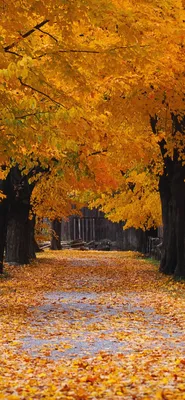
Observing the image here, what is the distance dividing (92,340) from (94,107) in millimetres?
9758

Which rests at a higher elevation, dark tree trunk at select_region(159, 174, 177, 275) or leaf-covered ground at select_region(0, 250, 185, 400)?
dark tree trunk at select_region(159, 174, 177, 275)

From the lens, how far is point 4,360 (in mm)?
11094

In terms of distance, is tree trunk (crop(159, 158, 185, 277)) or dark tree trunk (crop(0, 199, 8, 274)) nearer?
tree trunk (crop(159, 158, 185, 277))

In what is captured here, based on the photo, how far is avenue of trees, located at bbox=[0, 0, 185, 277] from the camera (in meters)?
11.5

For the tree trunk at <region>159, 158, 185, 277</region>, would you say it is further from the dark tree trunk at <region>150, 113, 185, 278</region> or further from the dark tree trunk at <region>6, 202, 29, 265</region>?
the dark tree trunk at <region>6, 202, 29, 265</region>

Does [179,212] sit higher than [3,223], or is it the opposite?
[179,212]

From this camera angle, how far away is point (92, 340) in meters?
13.0

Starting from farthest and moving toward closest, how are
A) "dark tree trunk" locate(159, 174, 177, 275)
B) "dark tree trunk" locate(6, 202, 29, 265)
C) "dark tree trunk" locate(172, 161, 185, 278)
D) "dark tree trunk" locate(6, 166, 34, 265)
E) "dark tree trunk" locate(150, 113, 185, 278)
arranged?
1. "dark tree trunk" locate(6, 202, 29, 265)
2. "dark tree trunk" locate(6, 166, 34, 265)
3. "dark tree trunk" locate(159, 174, 177, 275)
4. "dark tree trunk" locate(172, 161, 185, 278)
5. "dark tree trunk" locate(150, 113, 185, 278)

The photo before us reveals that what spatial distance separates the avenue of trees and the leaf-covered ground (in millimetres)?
2781

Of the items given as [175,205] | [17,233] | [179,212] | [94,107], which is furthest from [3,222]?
[94,107]

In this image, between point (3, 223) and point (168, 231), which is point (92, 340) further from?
point (168, 231)

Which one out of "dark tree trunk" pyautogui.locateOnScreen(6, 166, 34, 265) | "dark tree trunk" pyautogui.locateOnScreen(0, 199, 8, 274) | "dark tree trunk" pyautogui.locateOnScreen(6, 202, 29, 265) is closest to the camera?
"dark tree trunk" pyautogui.locateOnScreen(0, 199, 8, 274)

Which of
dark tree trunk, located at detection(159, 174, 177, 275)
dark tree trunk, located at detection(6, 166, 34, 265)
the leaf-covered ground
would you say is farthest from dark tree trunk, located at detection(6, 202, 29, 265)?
the leaf-covered ground

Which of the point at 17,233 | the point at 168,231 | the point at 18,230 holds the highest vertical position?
the point at 18,230
